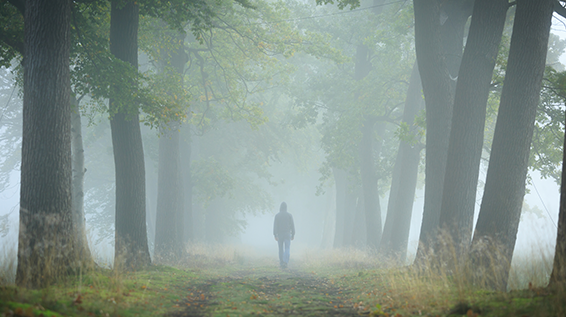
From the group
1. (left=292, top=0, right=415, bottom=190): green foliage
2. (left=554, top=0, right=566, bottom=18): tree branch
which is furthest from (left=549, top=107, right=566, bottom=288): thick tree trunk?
(left=292, top=0, right=415, bottom=190): green foliage

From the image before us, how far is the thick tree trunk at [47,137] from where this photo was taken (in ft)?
18.3

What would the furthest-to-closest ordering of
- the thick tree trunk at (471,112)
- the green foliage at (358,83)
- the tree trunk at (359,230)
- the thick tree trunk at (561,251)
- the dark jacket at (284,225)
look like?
the tree trunk at (359,230) < the green foliage at (358,83) < the dark jacket at (284,225) < the thick tree trunk at (471,112) < the thick tree trunk at (561,251)

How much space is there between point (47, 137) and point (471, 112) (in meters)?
7.53

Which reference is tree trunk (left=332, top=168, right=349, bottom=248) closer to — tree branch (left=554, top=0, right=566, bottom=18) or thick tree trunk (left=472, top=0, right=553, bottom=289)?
tree branch (left=554, top=0, right=566, bottom=18)

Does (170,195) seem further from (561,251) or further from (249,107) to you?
(561,251)

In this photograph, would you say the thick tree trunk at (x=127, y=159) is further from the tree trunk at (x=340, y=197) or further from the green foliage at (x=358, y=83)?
the tree trunk at (x=340, y=197)

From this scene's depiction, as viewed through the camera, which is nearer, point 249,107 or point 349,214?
point 249,107

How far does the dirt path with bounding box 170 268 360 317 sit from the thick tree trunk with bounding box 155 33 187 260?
21.0ft

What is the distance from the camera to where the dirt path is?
5.13 m

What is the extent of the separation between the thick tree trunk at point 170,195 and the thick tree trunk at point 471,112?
959cm

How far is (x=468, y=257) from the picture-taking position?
20.0 feet

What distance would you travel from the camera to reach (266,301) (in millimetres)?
6059

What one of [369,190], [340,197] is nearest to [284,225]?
[369,190]

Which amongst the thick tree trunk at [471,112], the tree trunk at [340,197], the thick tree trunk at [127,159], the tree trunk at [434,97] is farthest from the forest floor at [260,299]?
the tree trunk at [340,197]
